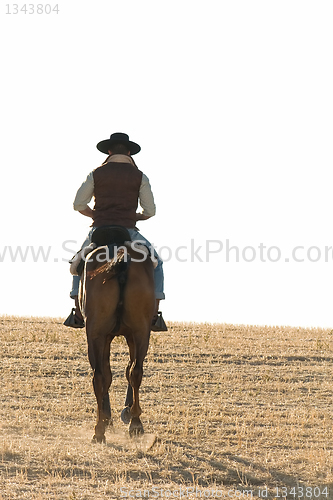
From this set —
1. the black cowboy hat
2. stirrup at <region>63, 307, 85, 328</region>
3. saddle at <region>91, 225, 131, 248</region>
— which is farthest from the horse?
the black cowboy hat

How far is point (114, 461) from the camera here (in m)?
8.12

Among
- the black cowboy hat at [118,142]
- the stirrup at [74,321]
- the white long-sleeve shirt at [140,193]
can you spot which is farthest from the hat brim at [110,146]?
the stirrup at [74,321]

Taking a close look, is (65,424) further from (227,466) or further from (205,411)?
(227,466)

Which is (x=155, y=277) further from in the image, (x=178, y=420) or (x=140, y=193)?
(x=178, y=420)

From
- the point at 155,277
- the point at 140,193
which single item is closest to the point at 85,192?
the point at 140,193

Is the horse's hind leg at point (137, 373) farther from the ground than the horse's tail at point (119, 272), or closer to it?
closer to it

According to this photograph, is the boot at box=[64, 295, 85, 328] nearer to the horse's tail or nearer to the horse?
the horse

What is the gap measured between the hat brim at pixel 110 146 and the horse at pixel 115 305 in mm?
1750

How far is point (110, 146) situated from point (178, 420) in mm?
4186

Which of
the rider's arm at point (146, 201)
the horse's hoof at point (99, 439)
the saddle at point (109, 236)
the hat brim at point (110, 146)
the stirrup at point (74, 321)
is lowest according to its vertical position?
the horse's hoof at point (99, 439)

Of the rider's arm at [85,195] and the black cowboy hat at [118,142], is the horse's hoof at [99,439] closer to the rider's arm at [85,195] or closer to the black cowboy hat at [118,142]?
the rider's arm at [85,195]

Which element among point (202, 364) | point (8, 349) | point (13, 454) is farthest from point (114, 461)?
point (8, 349)

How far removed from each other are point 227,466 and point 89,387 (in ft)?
16.6

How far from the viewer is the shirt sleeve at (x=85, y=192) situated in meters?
9.77
